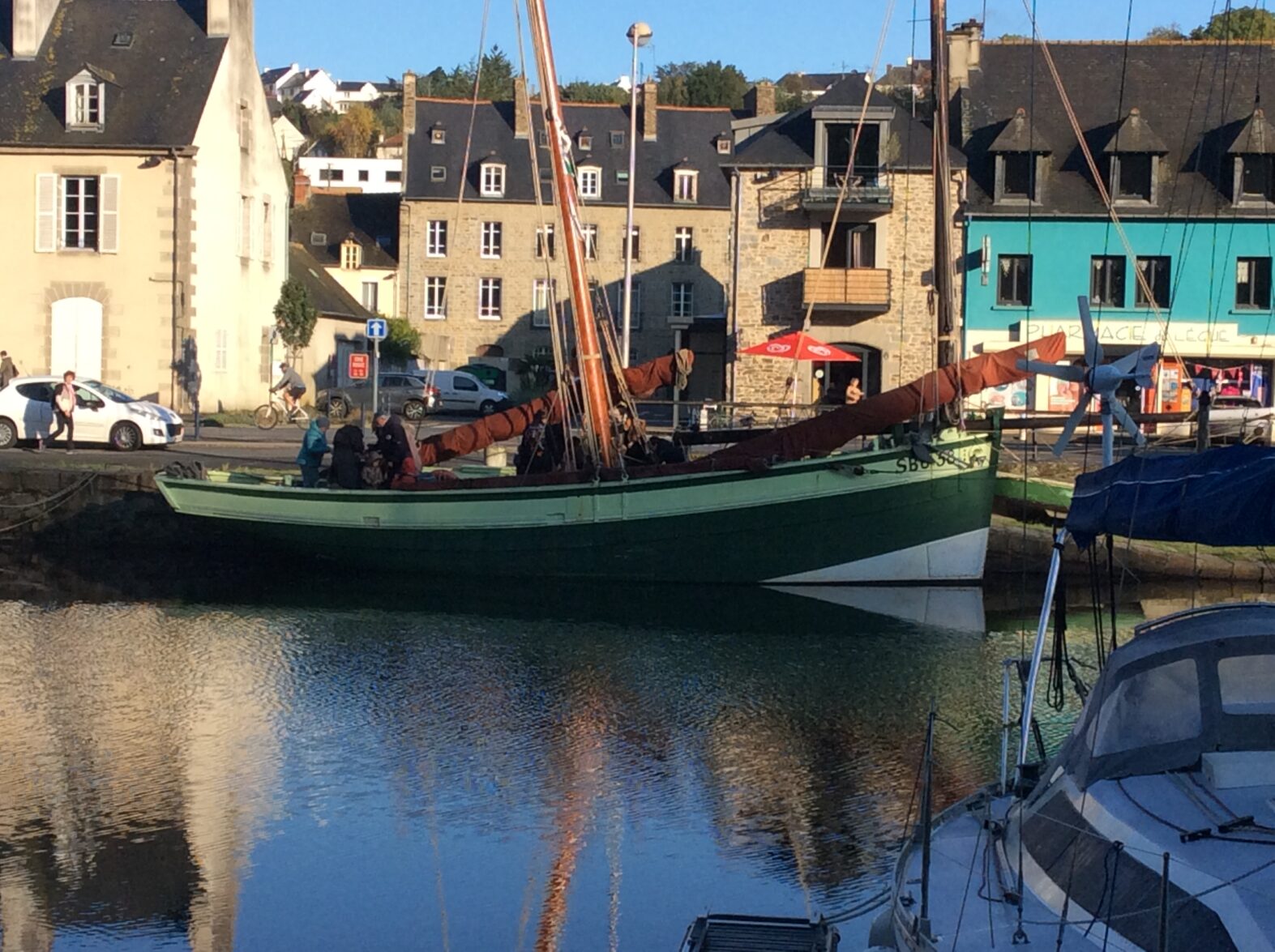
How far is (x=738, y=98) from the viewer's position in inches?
4569

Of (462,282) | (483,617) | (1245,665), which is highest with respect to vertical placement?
(462,282)

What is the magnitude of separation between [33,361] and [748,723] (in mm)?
32800

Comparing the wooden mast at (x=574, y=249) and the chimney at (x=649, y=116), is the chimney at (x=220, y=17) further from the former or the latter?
the chimney at (x=649, y=116)

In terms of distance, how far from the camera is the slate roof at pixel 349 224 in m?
68.3

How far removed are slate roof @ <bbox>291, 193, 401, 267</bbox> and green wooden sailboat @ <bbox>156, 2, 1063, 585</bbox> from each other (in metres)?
45.6

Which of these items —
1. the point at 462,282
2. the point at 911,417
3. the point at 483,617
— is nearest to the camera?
the point at 483,617

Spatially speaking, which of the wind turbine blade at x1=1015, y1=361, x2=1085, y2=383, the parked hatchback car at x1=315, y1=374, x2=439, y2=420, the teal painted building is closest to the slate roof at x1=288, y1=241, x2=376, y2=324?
the parked hatchback car at x1=315, y1=374, x2=439, y2=420

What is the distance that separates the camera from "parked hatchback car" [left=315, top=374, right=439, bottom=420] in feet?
152

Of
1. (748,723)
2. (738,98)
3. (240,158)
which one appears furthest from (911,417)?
(738,98)

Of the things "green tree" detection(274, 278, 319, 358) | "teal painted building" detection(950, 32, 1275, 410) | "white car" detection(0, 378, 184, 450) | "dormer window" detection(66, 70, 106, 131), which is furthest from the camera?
"green tree" detection(274, 278, 319, 358)

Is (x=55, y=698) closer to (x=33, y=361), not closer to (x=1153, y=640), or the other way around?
(x=1153, y=640)

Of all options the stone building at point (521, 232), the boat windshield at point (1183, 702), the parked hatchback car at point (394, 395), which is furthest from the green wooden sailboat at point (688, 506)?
the stone building at point (521, 232)

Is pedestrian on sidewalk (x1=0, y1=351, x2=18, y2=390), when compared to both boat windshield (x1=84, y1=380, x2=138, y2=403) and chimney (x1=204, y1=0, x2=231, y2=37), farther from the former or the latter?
chimney (x1=204, y1=0, x2=231, y2=37)

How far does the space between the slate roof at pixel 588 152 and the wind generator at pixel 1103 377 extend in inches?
2104
